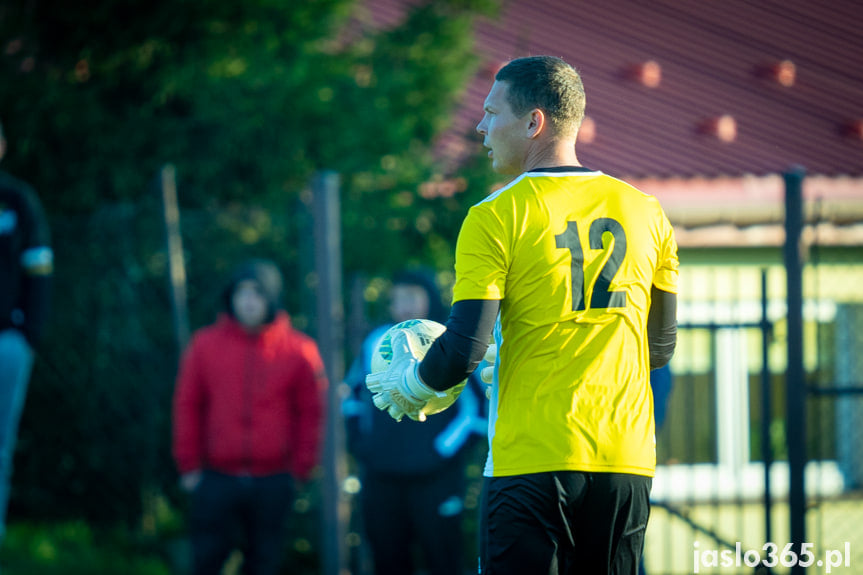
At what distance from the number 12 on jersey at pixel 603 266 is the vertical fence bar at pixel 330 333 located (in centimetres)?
358

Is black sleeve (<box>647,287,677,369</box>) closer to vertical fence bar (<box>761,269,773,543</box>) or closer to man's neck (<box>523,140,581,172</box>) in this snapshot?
man's neck (<box>523,140,581,172</box>)

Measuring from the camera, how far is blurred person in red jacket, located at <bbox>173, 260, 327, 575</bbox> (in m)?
5.48

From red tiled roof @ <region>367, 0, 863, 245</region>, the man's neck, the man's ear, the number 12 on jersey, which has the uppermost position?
red tiled roof @ <region>367, 0, 863, 245</region>

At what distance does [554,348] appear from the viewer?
2.56 metres

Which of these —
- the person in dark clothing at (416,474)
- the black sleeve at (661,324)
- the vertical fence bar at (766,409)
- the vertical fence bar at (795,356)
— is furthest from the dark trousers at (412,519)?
the black sleeve at (661,324)

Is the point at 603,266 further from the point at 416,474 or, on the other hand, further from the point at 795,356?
the point at 795,356

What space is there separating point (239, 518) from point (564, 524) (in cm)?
343

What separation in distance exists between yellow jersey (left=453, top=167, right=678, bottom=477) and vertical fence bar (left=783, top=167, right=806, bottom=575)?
2959 millimetres

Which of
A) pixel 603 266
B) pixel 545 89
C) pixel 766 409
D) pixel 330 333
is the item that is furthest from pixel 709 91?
pixel 603 266

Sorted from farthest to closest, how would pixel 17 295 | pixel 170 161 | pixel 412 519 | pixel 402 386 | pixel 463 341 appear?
pixel 170 161 → pixel 412 519 → pixel 17 295 → pixel 402 386 → pixel 463 341

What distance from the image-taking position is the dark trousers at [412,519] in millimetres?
5359

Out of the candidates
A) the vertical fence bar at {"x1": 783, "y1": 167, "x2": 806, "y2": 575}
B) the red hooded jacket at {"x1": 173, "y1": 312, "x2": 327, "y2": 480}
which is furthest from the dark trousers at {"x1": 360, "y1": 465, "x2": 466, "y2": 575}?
the vertical fence bar at {"x1": 783, "y1": 167, "x2": 806, "y2": 575}

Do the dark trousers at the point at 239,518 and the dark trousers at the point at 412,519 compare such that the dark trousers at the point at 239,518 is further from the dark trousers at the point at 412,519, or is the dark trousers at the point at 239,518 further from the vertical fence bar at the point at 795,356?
the vertical fence bar at the point at 795,356

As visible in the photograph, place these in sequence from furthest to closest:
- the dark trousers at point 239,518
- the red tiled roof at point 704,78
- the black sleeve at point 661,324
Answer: the red tiled roof at point 704,78 → the dark trousers at point 239,518 → the black sleeve at point 661,324
